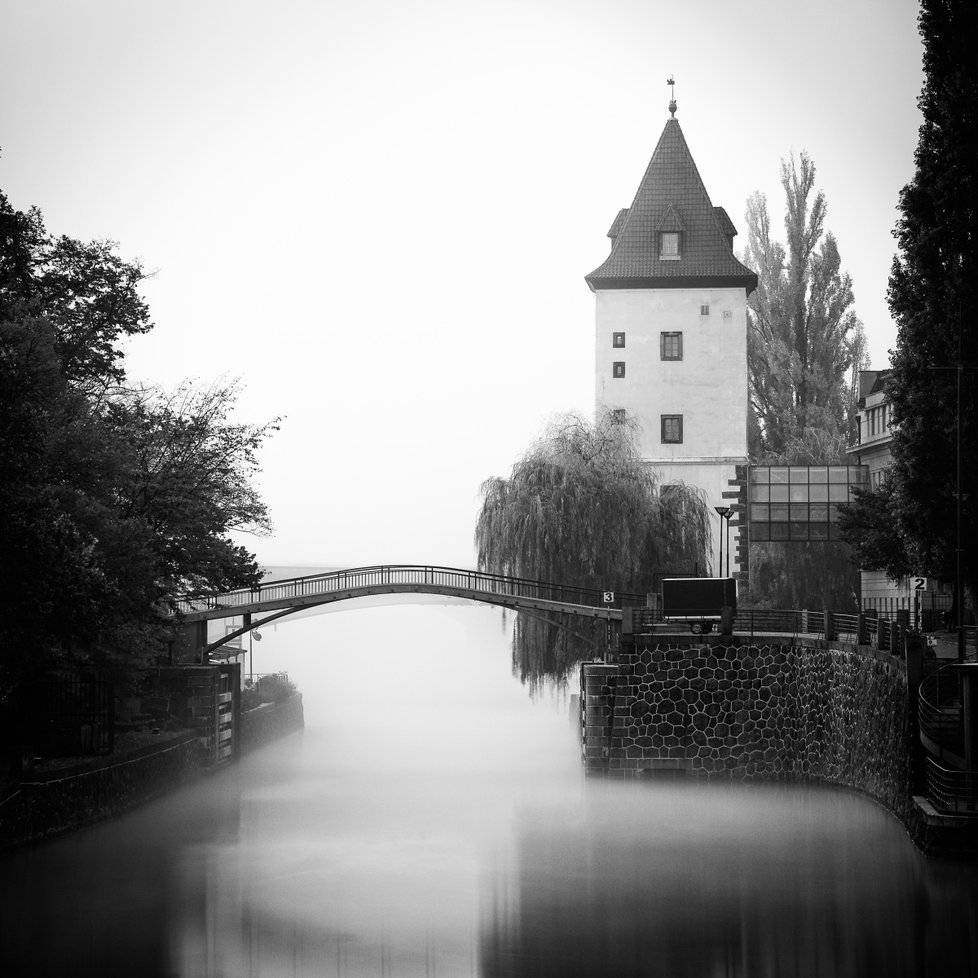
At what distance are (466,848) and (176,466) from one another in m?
13.5

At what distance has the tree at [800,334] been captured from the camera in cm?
6216

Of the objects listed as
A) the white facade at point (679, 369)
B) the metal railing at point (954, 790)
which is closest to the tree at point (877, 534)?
the metal railing at point (954, 790)

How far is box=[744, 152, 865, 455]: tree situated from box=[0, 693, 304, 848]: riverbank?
105 feet

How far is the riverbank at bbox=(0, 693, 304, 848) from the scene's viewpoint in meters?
24.3

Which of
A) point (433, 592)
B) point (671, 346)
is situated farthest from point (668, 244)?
point (433, 592)

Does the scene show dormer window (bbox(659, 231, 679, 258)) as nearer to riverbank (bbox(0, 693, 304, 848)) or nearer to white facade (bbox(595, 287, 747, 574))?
white facade (bbox(595, 287, 747, 574))

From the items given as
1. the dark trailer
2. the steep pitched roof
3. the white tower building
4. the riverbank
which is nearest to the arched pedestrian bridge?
the dark trailer

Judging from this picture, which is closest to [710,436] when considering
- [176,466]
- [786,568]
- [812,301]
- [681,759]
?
[786,568]

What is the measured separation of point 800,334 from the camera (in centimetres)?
6341

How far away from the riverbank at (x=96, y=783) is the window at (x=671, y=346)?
25742 mm

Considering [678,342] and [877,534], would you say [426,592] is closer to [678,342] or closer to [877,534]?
[877,534]

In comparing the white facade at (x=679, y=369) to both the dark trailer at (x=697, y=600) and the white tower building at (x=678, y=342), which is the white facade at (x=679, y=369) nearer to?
the white tower building at (x=678, y=342)

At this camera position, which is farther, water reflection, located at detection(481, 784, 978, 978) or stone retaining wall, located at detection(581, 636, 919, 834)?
stone retaining wall, located at detection(581, 636, 919, 834)

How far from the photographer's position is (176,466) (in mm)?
37188
